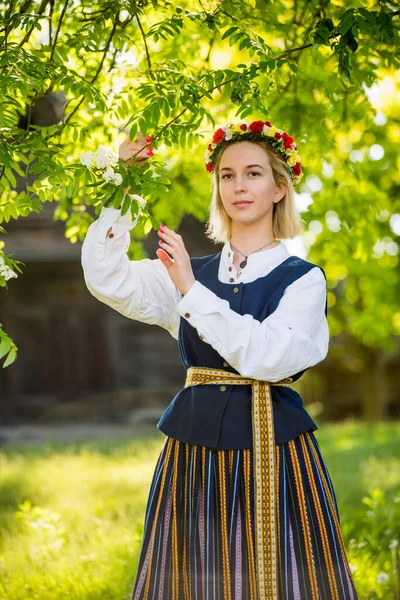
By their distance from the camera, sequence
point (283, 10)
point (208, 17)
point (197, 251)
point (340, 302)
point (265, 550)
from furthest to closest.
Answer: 1. point (340, 302)
2. point (197, 251)
3. point (283, 10)
4. point (208, 17)
5. point (265, 550)

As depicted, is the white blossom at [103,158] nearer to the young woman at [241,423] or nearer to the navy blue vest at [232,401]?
the young woman at [241,423]

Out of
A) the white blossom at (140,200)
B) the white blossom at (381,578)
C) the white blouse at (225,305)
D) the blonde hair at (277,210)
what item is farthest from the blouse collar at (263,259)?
the white blossom at (381,578)

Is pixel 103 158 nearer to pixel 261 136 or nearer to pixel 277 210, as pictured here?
pixel 261 136

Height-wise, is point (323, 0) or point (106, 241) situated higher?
point (323, 0)

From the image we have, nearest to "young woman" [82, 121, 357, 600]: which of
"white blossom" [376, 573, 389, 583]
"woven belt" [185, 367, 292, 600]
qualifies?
"woven belt" [185, 367, 292, 600]

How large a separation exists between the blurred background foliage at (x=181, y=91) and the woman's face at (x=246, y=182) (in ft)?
0.43

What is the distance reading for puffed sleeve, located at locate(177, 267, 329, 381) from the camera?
2236 mm

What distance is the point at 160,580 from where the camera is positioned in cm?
243

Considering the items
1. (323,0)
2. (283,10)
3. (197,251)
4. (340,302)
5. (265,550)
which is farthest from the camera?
(340,302)

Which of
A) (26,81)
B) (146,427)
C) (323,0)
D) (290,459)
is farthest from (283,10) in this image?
(146,427)

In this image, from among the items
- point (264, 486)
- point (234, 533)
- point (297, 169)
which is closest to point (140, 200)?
point (297, 169)

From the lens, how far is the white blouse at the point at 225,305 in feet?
7.36

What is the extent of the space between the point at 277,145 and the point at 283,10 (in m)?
1.12

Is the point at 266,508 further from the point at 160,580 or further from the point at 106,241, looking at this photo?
the point at 106,241
